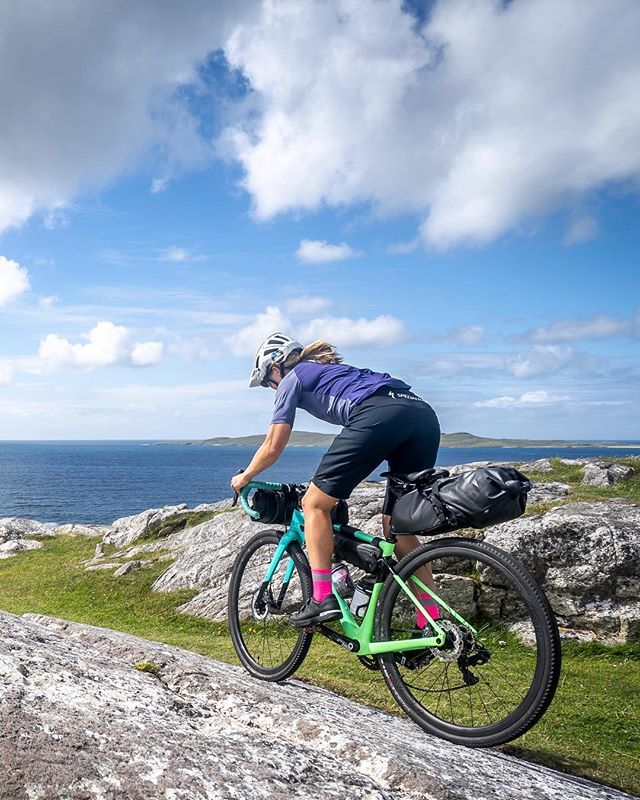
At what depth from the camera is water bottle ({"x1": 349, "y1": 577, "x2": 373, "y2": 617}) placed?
597 cm

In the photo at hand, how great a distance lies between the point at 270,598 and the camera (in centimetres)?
736

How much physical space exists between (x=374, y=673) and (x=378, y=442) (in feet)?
13.8

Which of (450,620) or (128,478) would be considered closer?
(450,620)

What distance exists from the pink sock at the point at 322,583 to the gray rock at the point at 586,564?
5967 millimetres

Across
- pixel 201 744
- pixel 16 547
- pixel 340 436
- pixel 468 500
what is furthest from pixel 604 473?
pixel 16 547

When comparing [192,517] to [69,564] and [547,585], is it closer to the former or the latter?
[69,564]

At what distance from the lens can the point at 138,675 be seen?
5.50 metres

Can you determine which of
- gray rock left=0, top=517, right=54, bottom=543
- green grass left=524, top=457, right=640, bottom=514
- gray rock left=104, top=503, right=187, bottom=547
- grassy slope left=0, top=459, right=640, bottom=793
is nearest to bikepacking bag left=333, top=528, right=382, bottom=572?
grassy slope left=0, top=459, right=640, bottom=793

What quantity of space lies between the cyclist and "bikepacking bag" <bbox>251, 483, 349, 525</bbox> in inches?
11.5

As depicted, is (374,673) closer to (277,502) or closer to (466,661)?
(277,502)

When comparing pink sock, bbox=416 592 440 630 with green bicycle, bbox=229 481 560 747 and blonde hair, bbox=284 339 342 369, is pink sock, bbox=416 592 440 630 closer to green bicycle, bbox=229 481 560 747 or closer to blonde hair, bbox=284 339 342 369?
green bicycle, bbox=229 481 560 747

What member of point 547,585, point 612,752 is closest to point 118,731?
point 612,752

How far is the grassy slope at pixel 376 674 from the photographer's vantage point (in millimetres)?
6031

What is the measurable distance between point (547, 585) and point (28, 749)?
939cm
